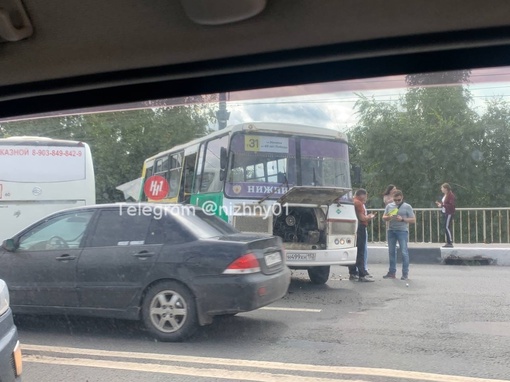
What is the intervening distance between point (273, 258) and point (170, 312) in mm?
1209

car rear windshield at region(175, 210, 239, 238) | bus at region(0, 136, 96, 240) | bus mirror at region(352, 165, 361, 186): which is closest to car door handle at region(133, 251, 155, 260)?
car rear windshield at region(175, 210, 239, 238)

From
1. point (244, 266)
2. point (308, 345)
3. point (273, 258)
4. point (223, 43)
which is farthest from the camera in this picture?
point (273, 258)

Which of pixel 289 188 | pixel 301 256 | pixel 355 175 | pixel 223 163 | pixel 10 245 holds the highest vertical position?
pixel 223 163

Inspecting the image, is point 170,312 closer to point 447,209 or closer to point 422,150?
point 422,150

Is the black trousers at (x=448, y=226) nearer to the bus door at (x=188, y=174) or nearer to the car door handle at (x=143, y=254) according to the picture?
the bus door at (x=188, y=174)

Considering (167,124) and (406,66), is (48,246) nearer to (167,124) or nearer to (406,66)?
(167,124)

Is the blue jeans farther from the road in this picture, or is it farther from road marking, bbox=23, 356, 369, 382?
road marking, bbox=23, 356, 369, 382

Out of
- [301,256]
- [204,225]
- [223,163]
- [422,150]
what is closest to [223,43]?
[204,225]

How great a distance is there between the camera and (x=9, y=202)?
11031 millimetres

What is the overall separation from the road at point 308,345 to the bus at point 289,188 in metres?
1.30

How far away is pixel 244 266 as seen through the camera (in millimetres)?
5609

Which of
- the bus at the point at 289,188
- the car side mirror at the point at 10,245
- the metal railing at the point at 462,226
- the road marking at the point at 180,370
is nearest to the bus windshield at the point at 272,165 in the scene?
the bus at the point at 289,188

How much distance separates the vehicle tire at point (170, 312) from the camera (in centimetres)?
556

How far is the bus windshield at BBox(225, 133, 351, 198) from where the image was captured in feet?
28.1
